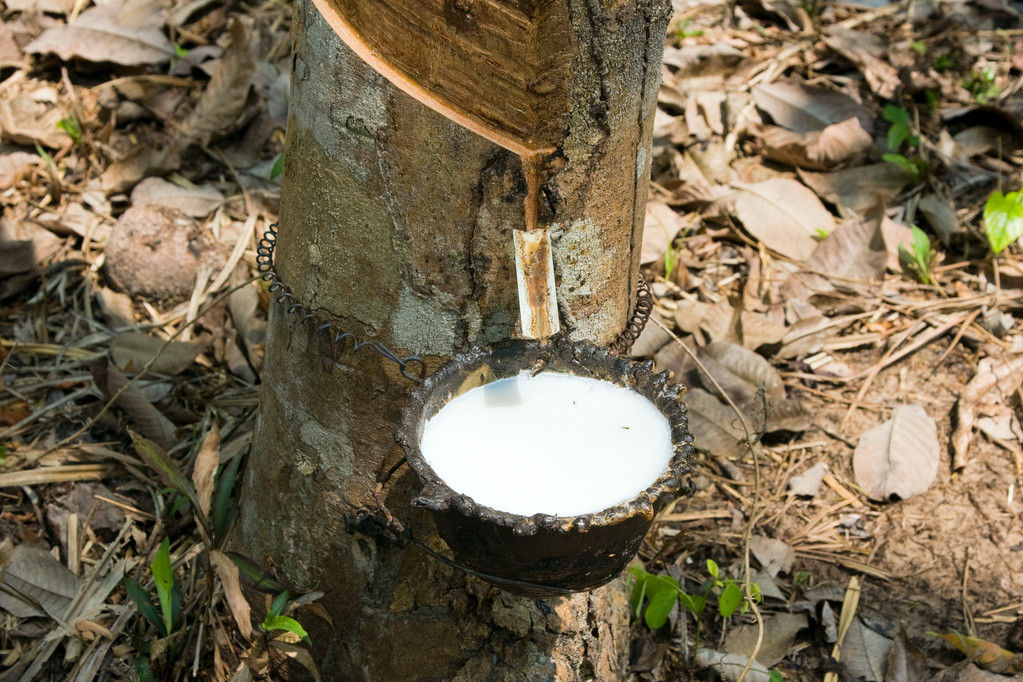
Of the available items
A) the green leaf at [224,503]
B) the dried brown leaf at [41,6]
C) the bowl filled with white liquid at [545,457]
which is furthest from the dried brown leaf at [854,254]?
the dried brown leaf at [41,6]

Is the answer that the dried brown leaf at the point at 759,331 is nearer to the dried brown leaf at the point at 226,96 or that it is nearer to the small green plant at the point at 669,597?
the small green plant at the point at 669,597

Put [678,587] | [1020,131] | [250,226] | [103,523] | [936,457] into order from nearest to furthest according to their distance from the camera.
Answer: [678,587]
[103,523]
[936,457]
[250,226]
[1020,131]

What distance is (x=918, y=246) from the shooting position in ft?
9.88

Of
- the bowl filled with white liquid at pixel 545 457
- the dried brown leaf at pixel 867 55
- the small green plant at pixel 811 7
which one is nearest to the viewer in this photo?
the bowl filled with white liquid at pixel 545 457

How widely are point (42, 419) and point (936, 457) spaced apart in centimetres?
237

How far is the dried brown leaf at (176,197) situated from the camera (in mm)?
3094

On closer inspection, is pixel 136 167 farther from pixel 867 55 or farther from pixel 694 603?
pixel 867 55

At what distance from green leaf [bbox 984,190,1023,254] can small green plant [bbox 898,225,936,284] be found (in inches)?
7.4

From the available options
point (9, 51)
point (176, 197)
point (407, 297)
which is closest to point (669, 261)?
point (407, 297)

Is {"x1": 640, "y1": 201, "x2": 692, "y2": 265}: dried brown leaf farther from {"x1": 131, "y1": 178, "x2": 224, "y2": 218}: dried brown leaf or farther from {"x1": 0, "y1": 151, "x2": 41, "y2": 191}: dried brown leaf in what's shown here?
{"x1": 0, "y1": 151, "x2": 41, "y2": 191}: dried brown leaf

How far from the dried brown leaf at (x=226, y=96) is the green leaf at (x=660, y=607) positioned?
2171 millimetres

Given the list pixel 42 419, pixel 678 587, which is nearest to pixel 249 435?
pixel 42 419

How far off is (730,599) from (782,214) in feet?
5.04

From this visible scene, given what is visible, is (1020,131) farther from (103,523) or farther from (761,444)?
(103,523)
